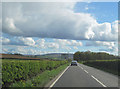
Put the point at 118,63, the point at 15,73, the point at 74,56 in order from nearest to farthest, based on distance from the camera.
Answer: the point at 15,73 → the point at 118,63 → the point at 74,56

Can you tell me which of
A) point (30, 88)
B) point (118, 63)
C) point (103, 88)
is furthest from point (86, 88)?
point (118, 63)

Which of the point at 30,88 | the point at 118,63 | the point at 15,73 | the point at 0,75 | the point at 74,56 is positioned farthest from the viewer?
the point at 74,56

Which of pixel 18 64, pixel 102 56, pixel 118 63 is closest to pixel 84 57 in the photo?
pixel 102 56

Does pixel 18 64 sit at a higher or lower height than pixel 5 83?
higher

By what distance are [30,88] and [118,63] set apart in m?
17.8

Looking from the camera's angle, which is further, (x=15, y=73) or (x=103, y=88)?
(x=15, y=73)

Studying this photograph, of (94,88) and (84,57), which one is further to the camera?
(84,57)

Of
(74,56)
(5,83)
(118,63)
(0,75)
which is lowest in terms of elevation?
(74,56)

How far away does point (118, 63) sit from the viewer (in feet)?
74.3

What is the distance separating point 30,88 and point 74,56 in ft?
524

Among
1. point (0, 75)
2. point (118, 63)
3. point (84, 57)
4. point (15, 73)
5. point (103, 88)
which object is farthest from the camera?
point (84, 57)

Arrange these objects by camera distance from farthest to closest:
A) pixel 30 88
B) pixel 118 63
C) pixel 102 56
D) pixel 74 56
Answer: pixel 74 56 < pixel 102 56 < pixel 118 63 < pixel 30 88

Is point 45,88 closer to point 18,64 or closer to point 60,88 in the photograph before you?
point 60,88

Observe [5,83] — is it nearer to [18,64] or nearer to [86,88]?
[18,64]
